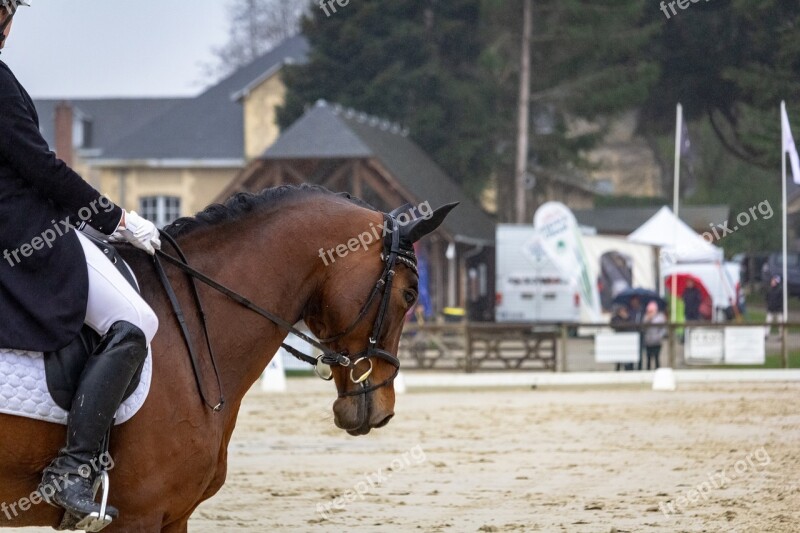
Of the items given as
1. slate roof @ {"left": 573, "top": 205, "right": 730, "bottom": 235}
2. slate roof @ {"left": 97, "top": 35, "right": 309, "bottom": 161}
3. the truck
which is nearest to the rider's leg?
the truck

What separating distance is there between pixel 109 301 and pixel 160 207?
40.6 meters

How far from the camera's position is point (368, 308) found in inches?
197

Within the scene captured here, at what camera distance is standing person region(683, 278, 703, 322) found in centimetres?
2616

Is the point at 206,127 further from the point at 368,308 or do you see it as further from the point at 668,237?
the point at 368,308

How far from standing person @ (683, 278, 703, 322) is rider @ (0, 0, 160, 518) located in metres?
22.9

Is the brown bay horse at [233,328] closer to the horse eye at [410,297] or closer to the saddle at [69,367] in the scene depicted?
the horse eye at [410,297]

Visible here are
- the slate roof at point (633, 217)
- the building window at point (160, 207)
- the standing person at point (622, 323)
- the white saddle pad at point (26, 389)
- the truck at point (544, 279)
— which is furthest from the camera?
the building window at point (160, 207)

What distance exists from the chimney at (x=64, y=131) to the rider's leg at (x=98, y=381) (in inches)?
1896

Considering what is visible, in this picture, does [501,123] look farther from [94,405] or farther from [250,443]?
[94,405]

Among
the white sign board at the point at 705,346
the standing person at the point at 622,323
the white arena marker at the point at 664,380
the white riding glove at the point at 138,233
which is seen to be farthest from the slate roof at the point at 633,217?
the white riding glove at the point at 138,233

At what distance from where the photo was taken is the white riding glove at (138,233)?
15.1 feet

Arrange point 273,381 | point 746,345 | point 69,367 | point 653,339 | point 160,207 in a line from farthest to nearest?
point 160,207 → point 653,339 → point 746,345 → point 273,381 → point 69,367

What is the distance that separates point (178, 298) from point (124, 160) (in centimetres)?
4092

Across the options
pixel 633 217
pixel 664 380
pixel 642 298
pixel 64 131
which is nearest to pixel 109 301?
pixel 664 380
